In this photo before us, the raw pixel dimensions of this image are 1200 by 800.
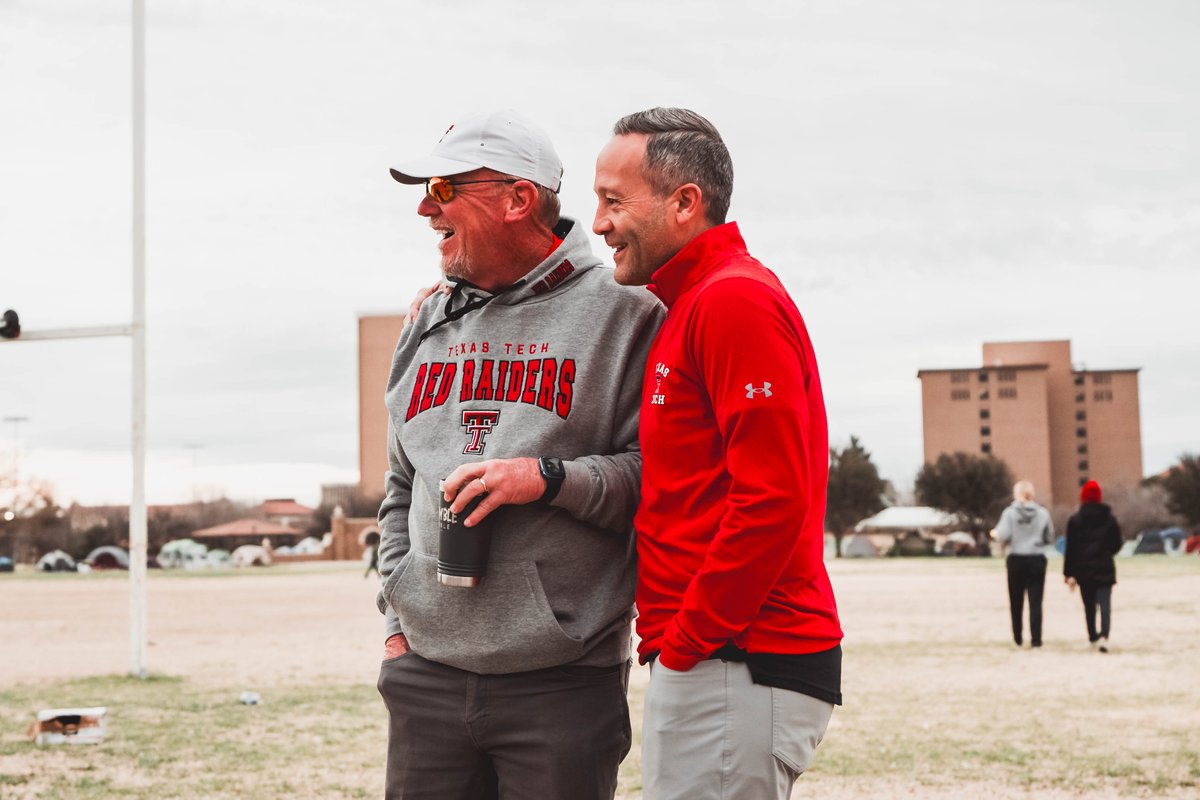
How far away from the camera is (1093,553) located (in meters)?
13.4

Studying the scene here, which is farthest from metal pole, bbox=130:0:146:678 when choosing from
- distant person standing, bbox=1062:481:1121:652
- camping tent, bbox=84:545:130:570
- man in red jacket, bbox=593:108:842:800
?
camping tent, bbox=84:545:130:570

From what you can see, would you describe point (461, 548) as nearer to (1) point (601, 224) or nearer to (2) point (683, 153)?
(1) point (601, 224)

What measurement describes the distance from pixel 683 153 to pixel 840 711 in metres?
7.50

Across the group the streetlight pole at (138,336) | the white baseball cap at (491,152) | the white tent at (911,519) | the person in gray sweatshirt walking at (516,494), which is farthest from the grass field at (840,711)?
the white tent at (911,519)

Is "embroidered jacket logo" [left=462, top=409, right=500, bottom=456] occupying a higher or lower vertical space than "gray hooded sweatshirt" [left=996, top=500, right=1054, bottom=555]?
higher

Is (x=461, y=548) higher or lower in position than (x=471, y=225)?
lower

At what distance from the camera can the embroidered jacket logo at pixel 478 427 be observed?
2.71 m

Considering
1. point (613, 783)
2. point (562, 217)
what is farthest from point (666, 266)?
point (613, 783)

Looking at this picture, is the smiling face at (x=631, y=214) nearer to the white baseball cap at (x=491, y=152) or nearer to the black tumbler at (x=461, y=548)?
the white baseball cap at (x=491, y=152)

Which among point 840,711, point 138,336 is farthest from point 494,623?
point 138,336

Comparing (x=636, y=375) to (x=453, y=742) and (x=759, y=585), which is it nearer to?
(x=759, y=585)

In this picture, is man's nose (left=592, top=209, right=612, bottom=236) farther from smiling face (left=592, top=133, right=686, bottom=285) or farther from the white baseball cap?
the white baseball cap

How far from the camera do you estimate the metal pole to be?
11688 millimetres

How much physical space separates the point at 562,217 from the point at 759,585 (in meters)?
1.11
